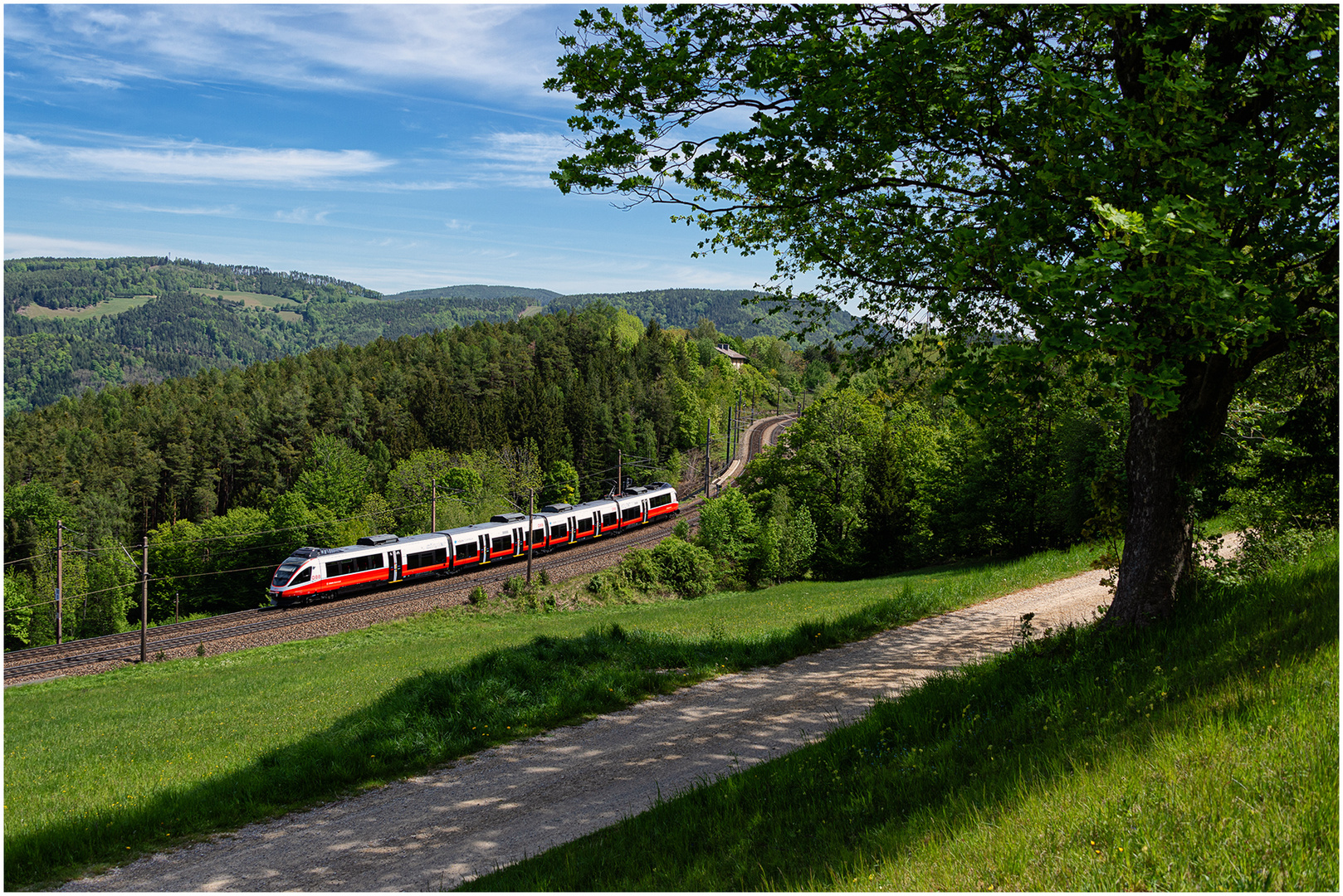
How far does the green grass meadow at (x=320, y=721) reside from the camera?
783 cm

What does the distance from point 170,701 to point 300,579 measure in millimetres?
21396

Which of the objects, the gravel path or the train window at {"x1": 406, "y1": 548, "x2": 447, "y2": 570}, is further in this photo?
the train window at {"x1": 406, "y1": 548, "x2": 447, "y2": 570}

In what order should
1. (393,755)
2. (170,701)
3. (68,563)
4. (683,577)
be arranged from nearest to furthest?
1. (393,755)
2. (170,701)
3. (683,577)
4. (68,563)

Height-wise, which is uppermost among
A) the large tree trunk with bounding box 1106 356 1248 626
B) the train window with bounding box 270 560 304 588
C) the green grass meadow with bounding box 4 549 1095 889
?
the large tree trunk with bounding box 1106 356 1248 626

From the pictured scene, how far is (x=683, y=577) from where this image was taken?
41406 mm

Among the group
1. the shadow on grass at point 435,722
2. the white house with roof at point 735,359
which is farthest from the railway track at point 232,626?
the white house with roof at point 735,359

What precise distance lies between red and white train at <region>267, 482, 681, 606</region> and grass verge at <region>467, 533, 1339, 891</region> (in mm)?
30687

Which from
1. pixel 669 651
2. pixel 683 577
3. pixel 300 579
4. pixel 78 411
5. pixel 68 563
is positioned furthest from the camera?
pixel 78 411

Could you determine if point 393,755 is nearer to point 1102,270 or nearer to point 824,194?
point 824,194

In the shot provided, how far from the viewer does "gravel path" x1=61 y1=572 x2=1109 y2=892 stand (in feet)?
21.9

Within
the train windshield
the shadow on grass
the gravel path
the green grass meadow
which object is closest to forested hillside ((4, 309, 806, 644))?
the train windshield

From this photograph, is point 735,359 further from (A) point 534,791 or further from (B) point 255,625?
(A) point 534,791

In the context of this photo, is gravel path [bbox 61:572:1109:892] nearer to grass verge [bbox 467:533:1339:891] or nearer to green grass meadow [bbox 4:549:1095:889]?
green grass meadow [bbox 4:549:1095:889]

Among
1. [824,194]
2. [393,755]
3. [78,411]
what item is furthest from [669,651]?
[78,411]
